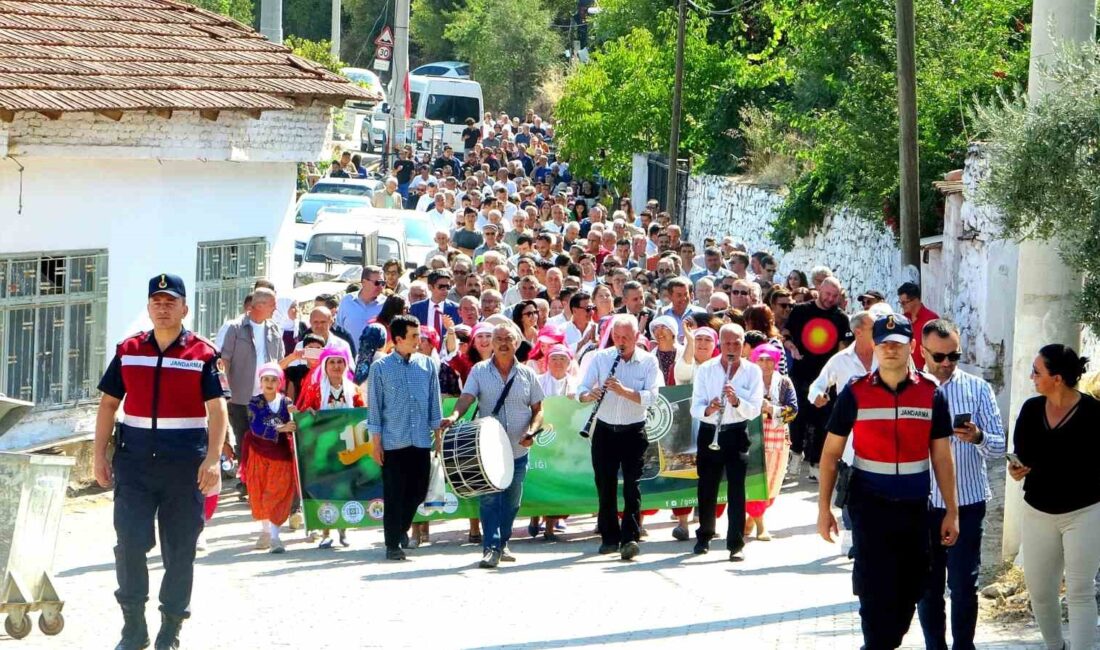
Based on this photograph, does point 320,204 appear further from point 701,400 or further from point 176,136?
point 701,400

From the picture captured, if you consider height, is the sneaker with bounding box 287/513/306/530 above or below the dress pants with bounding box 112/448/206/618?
below

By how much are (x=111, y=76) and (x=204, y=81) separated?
44.6 inches

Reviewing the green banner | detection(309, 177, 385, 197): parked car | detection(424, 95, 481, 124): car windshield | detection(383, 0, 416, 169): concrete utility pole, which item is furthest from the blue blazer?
detection(424, 95, 481, 124): car windshield

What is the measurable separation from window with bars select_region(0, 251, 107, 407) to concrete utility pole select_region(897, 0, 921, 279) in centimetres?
850

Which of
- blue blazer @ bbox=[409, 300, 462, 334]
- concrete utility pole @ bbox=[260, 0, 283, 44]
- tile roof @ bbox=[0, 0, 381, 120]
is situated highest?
concrete utility pole @ bbox=[260, 0, 283, 44]

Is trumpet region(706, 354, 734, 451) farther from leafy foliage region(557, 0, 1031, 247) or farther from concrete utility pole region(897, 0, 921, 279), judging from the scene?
concrete utility pole region(897, 0, 921, 279)

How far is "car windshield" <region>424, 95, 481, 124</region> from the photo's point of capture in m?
53.8

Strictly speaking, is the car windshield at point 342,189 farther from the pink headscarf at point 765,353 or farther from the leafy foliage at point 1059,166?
the leafy foliage at point 1059,166

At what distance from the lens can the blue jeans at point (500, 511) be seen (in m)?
12.6

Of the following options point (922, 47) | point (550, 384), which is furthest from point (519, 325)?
point (922, 47)

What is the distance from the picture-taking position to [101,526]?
14.2m

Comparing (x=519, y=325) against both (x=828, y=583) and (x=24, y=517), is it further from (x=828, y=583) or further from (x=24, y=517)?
(x=24, y=517)

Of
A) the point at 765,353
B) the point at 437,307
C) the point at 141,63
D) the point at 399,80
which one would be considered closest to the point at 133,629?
the point at 765,353

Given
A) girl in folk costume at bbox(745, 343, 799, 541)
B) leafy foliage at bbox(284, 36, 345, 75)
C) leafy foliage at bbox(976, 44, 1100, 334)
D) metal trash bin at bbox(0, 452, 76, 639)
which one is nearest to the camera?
metal trash bin at bbox(0, 452, 76, 639)
